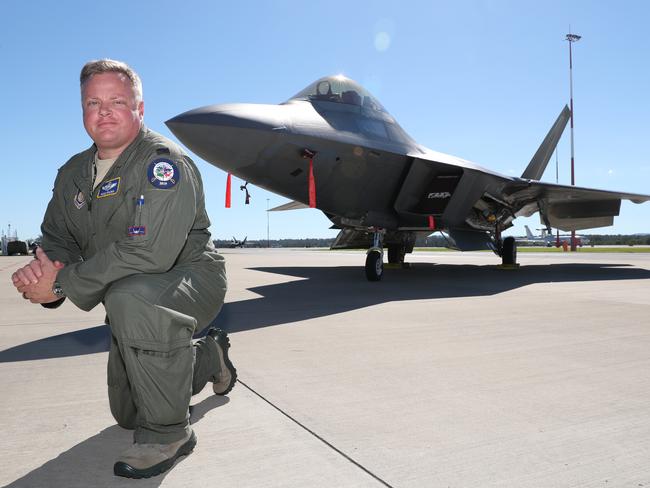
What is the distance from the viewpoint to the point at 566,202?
58.7 feet

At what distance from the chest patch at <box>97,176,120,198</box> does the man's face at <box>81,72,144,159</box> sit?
19 centimetres

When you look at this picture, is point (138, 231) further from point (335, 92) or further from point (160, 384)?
point (335, 92)

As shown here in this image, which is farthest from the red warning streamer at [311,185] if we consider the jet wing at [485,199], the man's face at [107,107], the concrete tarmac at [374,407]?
the man's face at [107,107]

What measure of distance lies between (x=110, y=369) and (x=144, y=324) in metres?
0.54

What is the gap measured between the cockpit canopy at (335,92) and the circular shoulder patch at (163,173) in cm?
808

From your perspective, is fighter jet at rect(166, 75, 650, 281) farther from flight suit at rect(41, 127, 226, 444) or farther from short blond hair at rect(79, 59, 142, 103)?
flight suit at rect(41, 127, 226, 444)

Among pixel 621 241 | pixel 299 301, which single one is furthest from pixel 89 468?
pixel 621 241

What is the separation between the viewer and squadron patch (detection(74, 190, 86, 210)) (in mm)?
2396

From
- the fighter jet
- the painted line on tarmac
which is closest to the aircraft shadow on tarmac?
the fighter jet

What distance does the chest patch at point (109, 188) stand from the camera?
2.24m

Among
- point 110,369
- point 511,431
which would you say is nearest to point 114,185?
point 110,369

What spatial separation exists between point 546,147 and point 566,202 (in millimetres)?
3345

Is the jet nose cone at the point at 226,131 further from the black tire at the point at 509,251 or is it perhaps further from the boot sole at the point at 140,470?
the black tire at the point at 509,251

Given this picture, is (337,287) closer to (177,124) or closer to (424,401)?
(177,124)
